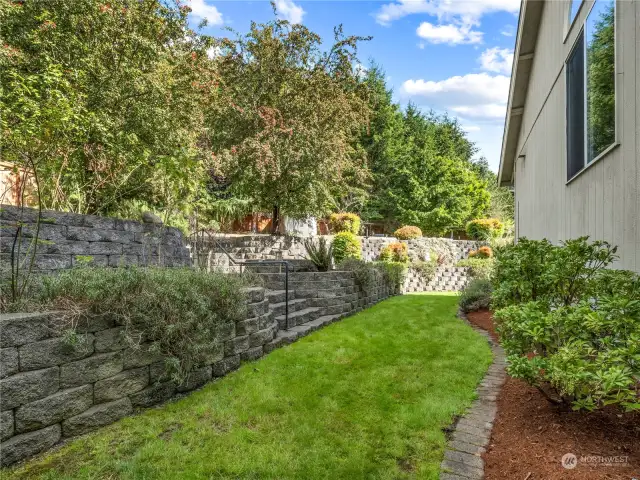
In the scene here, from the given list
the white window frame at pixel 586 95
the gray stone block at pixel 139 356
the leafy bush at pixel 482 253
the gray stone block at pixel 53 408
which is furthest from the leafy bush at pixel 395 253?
the gray stone block at pixel 53 408

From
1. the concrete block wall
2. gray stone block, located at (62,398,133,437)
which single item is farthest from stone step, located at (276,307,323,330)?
gray stone block, located at (62,398,133,437)

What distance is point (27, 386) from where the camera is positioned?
2383 mm

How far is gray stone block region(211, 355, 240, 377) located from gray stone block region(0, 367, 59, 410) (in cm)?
157

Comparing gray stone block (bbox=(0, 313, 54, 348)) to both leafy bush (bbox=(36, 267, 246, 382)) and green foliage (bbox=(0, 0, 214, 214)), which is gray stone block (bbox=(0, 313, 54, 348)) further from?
green foliage (bbox=(0, 0, 214, 214))

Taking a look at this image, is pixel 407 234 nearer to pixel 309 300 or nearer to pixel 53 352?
pixel 309 300

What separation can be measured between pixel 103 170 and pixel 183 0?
4305 mm

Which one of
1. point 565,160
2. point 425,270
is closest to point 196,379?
point 565,160

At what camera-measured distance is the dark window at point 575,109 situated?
4.50 m

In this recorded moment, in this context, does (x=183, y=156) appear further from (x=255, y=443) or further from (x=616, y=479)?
(x=616, y=479)

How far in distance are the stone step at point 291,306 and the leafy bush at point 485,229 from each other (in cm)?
1581

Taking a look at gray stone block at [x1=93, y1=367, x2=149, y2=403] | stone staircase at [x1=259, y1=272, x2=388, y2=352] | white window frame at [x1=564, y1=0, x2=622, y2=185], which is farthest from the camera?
stone staircase at [x1=259, y1=272, x2=388, y2=352]

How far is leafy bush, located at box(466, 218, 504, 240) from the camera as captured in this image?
19906 millimetres

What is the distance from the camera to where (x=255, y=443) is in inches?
105

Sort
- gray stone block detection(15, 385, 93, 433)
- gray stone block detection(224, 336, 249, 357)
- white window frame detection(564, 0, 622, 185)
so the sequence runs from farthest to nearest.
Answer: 1. gray stone block detection(224, 336, 249, 357)
2. white window frame detection(564, 0, 622, 185)
3. gray stone block detection(15, 385, 93, 433)
